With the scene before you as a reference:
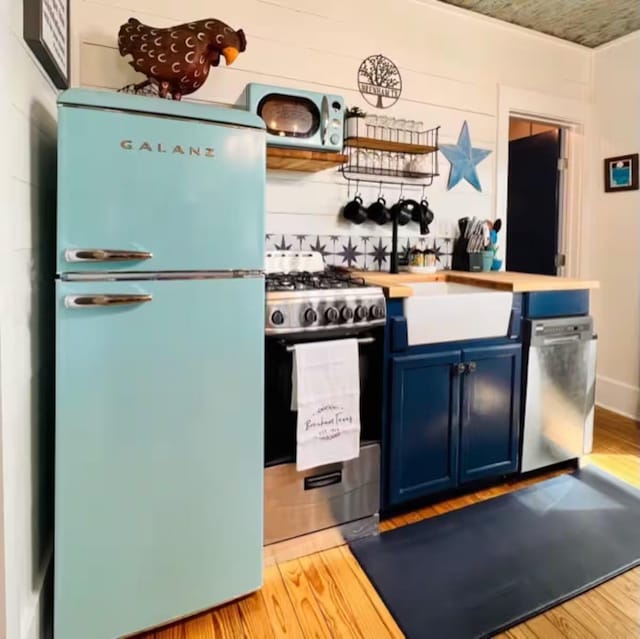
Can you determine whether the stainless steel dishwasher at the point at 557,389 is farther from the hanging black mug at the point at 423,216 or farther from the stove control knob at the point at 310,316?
the stove control knob at the point at 310,316

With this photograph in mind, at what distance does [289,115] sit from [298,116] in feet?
0.13

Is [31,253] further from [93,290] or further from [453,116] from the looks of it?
[453,116]

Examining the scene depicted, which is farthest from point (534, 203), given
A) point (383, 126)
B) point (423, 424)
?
point (423, 424)

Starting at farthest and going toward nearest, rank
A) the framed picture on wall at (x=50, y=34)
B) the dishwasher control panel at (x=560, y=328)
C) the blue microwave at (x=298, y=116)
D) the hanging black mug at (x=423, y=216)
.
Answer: the hanging black mug at (x=423, y=216) < the dishwasher control panel at (x=560, y=328) < the blue microwave at (x=298, y=116) < the framed picture on wall at (x=50, y=34)

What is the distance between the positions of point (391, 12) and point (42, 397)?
2579mm

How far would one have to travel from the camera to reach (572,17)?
287 cm

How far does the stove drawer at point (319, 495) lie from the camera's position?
1720 millimetres

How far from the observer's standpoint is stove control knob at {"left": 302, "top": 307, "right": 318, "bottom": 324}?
166cm

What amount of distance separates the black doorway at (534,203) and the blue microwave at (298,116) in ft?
6.64

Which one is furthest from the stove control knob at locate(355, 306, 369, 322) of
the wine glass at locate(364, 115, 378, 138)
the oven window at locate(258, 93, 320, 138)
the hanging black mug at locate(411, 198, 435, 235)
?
the wine glass at locate(364, 115, 378, 138)

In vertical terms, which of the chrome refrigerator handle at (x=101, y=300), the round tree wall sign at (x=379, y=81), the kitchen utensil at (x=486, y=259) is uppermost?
the round tree wall sign at (x=379, y=81)

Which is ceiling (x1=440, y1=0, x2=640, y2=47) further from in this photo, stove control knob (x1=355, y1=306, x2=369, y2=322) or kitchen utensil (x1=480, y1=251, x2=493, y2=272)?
stove control knob (x1=355, y1=306, x2=369, y2=322)

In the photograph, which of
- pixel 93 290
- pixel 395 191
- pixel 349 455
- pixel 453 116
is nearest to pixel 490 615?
pixel 349 455

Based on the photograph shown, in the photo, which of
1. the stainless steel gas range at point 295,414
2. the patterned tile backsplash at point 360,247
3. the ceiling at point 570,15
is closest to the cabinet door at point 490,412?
the stainless steel gas range at point 295,414
